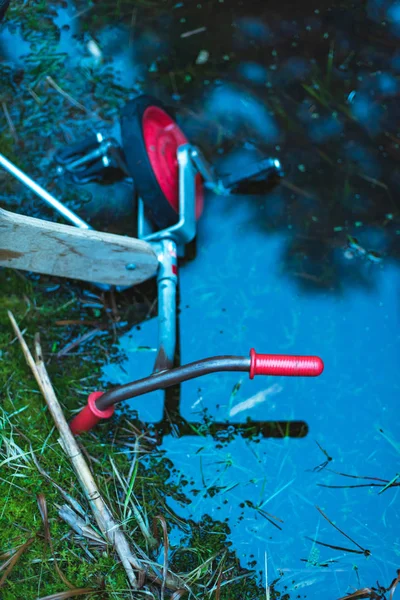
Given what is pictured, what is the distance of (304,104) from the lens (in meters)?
3.10

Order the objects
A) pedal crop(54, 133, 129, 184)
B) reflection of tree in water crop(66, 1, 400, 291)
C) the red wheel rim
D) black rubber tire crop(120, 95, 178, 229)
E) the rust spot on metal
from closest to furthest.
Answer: the rust spot on metal < black rubber tire crop(120, 95, 178, 229) < the red wheel rim < pedal crop(54, 133, 129, 184) < reflection of tree in water crop(66, 1, 400, 291)

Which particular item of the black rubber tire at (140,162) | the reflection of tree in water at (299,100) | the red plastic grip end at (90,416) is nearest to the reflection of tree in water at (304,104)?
the reflection of tree in water at (299,100)

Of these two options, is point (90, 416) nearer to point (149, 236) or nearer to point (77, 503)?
point (77, 503)

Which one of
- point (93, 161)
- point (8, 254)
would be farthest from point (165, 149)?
point (8, 254)

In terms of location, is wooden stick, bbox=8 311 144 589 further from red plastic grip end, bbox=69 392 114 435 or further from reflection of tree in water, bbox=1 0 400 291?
reflection of tree in water, bbox=1 0 400 291

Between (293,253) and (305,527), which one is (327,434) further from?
(293,253)

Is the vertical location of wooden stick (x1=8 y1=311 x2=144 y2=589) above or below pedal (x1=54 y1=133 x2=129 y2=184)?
below

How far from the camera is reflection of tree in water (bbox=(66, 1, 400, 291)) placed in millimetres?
2824

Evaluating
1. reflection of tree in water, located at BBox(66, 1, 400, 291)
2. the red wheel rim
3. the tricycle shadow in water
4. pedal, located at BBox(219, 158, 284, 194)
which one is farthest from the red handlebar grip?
pedal, located at BBox(219, 158, 284, 194)

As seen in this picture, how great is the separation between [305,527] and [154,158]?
155 centimetres

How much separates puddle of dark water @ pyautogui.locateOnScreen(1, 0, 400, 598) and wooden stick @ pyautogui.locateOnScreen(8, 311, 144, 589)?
0.91ft

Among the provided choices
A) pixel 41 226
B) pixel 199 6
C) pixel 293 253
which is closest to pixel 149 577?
pixel 41 226

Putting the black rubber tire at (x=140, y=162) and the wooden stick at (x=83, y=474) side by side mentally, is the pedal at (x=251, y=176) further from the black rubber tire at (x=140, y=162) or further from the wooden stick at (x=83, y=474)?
the wooden stick at (x=83, y=474)

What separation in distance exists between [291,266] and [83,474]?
4.04ft
